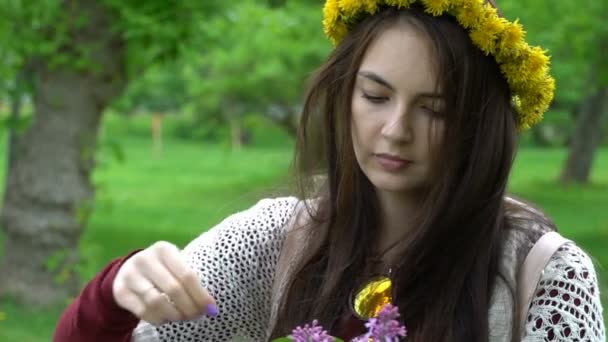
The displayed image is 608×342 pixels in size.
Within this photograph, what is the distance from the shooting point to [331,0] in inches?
89.1

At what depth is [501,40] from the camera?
81.5 inches

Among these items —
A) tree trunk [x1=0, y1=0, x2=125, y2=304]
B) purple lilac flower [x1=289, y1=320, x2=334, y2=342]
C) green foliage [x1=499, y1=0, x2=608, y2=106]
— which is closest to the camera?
purple lilac flower [x1=289, y1=320, x2=334, y2=342]

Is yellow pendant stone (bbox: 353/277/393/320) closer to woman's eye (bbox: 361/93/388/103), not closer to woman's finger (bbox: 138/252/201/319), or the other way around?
woman's eye (bbox: 361/93/388/103)

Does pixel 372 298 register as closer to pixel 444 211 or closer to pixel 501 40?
pixel 444 211

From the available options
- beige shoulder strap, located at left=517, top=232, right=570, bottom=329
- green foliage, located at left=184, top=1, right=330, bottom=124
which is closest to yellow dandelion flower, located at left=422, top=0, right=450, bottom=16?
beige shoulder strap, located at left=517, top=232, right=570, bottom=329

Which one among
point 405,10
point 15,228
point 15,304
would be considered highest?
point 405,10

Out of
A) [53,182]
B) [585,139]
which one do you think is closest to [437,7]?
[53,182]

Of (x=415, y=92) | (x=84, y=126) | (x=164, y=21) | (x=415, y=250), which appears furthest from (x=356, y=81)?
(x=84, y=126)

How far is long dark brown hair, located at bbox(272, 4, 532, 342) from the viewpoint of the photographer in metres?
2.04

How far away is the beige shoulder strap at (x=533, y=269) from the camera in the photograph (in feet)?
6.55

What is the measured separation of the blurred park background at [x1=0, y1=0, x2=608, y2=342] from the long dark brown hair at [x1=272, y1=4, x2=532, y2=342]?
11.7 inches

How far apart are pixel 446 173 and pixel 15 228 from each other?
6.82 m

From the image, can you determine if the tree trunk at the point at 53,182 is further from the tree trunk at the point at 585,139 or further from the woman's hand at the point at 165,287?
the tree trunk at the point at 585,139

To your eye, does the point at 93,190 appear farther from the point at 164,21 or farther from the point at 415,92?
the point at 415,92
